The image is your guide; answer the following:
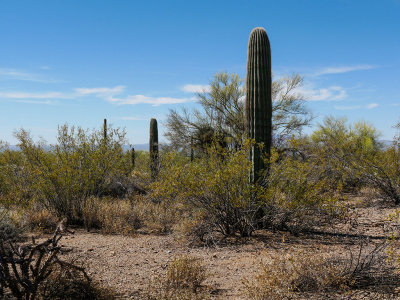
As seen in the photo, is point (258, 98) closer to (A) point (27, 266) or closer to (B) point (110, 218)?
(B) point (110, 218)

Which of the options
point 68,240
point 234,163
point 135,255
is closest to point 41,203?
point 68,240

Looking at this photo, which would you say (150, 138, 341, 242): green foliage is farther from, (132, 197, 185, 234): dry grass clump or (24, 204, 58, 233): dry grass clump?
(24, 204, 58, 233): dry grass clump

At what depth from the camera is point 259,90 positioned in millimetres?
8477

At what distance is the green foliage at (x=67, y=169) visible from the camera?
352 inches

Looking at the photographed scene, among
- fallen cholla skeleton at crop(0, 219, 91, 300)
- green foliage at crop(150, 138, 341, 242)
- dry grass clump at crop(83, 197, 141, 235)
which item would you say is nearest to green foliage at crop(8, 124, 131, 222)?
dry grass clump at crop(83, 197, 141, 235)

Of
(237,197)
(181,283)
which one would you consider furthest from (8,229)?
(237,197)

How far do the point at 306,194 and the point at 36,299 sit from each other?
5.11 metres

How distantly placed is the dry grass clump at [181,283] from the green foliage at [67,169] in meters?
5.05

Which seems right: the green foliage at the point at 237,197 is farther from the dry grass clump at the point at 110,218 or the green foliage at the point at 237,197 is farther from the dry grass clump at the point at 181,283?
the dry grass clump at the point at 181,283

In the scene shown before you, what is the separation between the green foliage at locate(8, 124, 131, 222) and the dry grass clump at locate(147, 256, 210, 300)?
5.05 m

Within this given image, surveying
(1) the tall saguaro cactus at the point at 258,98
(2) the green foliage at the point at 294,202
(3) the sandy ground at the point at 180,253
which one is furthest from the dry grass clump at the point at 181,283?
(1) the tall saguaro cactus at the point at 258,98

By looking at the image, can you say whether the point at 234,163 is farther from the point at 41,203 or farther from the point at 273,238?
the point at 41,203

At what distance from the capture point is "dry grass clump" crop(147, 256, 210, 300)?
164 inches

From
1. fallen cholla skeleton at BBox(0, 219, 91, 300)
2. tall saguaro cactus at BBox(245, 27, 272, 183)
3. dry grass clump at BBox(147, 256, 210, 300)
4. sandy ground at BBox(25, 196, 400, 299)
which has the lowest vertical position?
sandy ground at BBox(25, 196, 400, 299)
